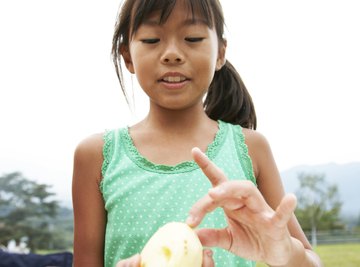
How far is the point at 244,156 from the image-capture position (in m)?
1.36

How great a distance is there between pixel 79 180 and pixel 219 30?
50cm

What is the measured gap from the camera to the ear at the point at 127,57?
4.59ft

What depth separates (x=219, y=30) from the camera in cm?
135

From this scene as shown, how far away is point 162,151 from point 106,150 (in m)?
0.15

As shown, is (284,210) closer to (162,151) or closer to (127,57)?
(162,151)

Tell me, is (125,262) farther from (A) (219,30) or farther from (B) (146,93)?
(A) (219,30)

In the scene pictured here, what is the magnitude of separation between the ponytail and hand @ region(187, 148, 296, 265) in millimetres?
600

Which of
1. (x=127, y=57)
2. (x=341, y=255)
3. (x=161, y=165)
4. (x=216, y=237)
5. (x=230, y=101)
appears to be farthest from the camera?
(x=341, y=255)

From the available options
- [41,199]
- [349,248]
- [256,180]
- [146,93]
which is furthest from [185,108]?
[349,248]

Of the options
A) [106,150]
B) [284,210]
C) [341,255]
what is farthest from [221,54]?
[341,255]

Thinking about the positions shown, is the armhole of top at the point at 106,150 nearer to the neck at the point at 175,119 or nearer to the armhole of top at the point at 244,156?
the neck at the point at 175,119

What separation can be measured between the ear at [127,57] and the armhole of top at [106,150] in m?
0.17

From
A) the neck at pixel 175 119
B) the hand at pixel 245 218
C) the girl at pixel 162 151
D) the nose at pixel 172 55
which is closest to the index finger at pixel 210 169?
the hand at pixel 245 218

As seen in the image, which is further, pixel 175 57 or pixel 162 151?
pixel 162 151
